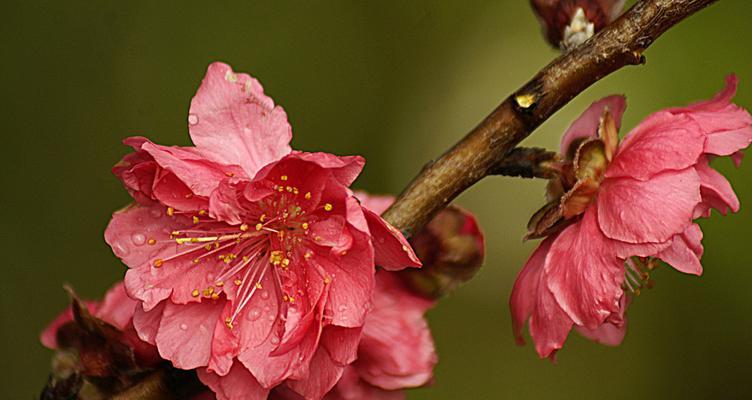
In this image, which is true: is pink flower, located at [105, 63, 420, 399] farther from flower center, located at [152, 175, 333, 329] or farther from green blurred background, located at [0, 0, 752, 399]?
green blurred background, located at [0, 0, 752, 399]

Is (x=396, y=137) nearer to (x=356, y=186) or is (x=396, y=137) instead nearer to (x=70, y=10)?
(x=356, y=186)

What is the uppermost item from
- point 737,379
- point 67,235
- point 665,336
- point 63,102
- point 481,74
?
point 63,102

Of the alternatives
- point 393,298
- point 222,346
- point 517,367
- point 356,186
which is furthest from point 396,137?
point 222,346

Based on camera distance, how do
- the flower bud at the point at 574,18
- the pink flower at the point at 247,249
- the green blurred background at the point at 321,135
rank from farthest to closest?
the green blurred background at the point at 321,135 → the flower bud at the point at 574,18 → the pink flower at the point at 247,249

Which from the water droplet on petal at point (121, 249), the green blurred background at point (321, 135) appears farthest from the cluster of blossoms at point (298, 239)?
the green blurred background at point (321, 135)

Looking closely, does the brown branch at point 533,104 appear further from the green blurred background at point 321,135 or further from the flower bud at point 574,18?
the green blurred background at point 321,135

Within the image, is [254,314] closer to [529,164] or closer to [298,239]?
[298,239]

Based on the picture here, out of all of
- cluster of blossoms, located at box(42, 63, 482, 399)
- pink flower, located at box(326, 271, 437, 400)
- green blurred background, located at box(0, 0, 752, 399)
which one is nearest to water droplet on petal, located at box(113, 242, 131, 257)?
cluster of blossoms, located at box(42, 63, 482, 399)
